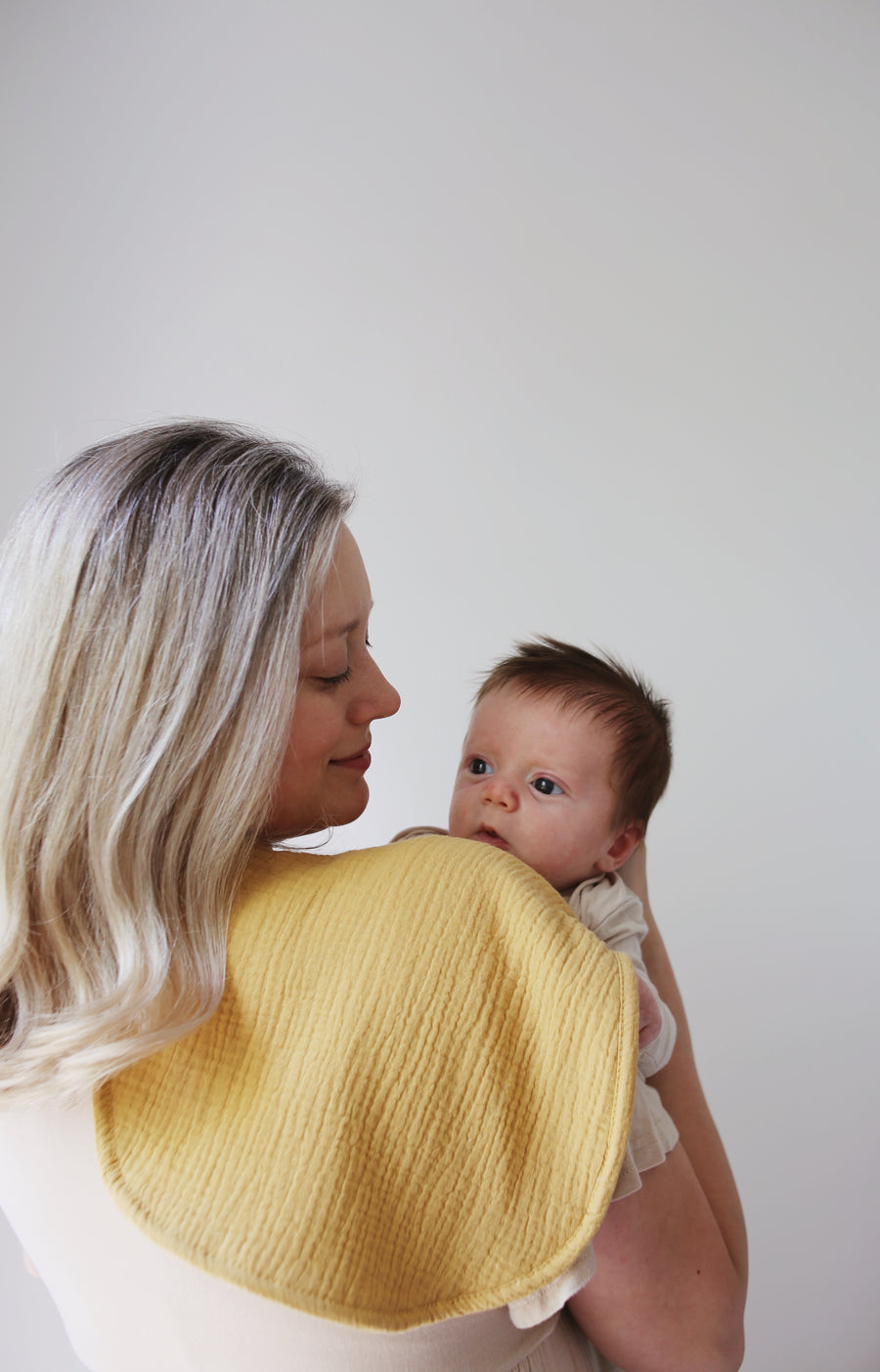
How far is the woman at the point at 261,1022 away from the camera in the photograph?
2.24 ft

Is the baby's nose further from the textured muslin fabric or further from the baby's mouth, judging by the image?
the textured muslin fabric

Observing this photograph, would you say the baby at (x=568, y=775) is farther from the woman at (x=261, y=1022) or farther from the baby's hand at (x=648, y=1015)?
the woman at (x=261, y=1022)

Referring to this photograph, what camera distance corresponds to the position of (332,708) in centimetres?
94

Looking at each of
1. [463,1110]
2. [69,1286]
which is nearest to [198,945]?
[463,1110]

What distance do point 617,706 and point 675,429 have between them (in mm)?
1234

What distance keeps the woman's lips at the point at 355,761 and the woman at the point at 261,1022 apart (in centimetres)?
7

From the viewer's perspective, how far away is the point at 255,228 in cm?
219

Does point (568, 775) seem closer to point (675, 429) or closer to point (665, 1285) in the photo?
point (665, 1285)

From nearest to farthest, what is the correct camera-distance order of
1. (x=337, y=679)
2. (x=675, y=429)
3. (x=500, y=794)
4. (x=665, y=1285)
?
(x=665, y=1285) < (x=337, y=679) < (x=500, y=794) < (x=675, y=429)

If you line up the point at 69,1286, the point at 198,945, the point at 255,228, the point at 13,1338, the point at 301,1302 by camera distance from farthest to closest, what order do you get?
1. the point at 255,228
2. the point at 13,1338
3. the point at 69,1286
4. the point at 198,945
5. the point at 301,1302

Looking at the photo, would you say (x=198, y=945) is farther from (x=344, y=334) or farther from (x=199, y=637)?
(x=344, y=334)

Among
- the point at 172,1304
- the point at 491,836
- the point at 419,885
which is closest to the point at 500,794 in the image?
the point at 491,836

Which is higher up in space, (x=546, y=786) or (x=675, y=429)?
(x=675, y=429)

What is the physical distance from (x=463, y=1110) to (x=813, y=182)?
7.54 ft
